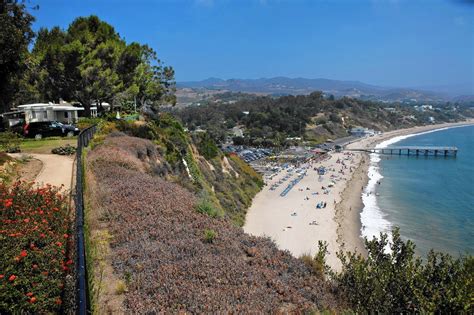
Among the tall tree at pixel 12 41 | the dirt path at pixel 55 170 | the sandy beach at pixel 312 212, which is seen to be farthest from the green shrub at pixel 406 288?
the tall tree at pixel 12 41

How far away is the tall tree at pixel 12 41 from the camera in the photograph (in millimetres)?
18312

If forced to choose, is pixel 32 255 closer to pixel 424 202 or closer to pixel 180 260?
pixel 180 260

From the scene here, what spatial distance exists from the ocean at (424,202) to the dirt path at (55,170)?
24.1 m

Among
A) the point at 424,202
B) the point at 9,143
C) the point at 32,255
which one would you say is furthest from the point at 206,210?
the point at 424,202

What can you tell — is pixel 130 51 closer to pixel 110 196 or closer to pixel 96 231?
pixel 110 196

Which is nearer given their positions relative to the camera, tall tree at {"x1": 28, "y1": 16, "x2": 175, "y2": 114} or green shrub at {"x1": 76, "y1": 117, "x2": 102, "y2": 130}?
green shrub at {"x1": 76, "y1": 117, "x2": 102, "y2": 130}

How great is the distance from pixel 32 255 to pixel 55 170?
29.9 ft

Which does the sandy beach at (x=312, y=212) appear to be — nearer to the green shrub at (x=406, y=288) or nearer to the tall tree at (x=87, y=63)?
the green shrub at (x=406, y=288)

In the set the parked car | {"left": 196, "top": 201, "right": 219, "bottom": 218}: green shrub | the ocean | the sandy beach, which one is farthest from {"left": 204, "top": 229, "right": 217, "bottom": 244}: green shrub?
the ocean

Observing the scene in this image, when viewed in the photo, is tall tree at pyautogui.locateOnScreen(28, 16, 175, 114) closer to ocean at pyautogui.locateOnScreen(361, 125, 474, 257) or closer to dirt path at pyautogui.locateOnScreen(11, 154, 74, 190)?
dirt path at pyautogui.locateOnScreen(11, 154, 74, 190)

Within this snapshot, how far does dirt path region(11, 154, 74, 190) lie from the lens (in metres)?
13.3

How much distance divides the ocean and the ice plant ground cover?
88.9ft

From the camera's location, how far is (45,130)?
23625 mm

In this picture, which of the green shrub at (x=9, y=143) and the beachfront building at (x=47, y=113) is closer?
the green shrub at (x=9, y=143)
